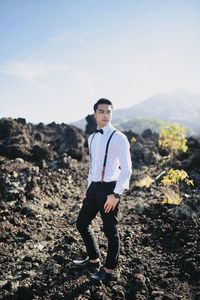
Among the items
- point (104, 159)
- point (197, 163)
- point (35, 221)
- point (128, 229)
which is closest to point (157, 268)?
point (128, 229)

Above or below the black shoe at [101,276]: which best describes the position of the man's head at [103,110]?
above

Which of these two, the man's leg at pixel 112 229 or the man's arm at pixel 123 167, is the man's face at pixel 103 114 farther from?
the man's leg at pixel 112 229

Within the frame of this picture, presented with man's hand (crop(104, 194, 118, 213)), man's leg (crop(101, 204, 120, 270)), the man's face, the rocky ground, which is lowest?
the rocky ground

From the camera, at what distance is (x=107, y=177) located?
346 centimetres

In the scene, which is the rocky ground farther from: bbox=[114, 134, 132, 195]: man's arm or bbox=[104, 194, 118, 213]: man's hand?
bbox=[114, 134, 132, 195]: man's arm

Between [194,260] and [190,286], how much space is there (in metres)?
0.52

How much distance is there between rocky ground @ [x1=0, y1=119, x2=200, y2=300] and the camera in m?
3.54

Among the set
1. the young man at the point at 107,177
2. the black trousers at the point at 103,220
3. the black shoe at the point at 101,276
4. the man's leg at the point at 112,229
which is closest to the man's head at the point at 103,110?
the young man at the point at 107,177

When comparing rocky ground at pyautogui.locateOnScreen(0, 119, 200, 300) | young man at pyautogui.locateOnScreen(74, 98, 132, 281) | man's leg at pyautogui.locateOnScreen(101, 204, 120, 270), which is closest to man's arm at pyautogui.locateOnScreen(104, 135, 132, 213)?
young man at pyautogui.locateOnScreen(74, 98, 132, 281)

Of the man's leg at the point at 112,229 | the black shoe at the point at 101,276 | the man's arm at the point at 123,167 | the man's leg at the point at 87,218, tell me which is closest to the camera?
the man's arm at the point at 123,167

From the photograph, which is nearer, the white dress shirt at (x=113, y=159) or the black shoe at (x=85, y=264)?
the white dress shirt at (x=113, y=159)

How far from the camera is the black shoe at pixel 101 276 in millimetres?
3525

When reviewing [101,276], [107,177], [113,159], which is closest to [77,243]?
[101,276]

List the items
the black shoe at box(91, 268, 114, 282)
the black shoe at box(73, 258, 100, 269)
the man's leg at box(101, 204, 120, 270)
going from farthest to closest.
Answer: the black shoe at box(73, 258, 100, 269) < the black shoe at box(91, 268, 114, 282) < the man's leg at box(101, 204, 120, 270)
